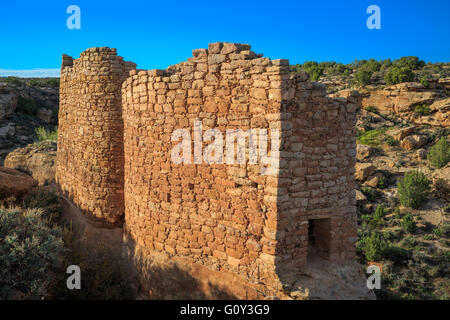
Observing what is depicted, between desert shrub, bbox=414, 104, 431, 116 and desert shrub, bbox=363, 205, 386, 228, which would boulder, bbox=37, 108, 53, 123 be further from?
desert shrub, bbox=414, 104, 431, 116

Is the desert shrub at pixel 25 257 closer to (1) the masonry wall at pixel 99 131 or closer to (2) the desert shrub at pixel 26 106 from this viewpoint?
(1) the masonry wall at pixel 99 131

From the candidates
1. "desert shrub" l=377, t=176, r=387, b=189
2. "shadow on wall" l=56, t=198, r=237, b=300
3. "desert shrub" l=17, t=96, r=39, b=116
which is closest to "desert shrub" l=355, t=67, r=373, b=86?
"desert shrub" l=377, t=176, r=387, b=189

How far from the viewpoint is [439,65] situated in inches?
1211

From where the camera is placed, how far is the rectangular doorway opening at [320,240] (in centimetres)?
487

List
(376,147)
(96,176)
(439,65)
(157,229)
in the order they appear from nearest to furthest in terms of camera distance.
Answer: (157,229) < (96,176) < (376,147) < (439,65)

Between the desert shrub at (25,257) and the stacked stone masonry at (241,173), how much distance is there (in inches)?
61.2

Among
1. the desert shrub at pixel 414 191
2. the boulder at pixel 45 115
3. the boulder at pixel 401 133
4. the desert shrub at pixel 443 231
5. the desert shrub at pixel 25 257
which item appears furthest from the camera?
the boulder at pixel 45 115

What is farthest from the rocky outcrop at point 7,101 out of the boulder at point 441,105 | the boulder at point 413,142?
the boulder at point 441,105

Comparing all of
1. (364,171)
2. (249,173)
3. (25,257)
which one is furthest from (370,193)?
(25,257)

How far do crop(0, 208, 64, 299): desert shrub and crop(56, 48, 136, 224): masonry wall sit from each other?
4.75ft

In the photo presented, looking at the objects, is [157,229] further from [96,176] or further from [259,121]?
[259,121]

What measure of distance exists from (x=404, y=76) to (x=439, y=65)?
10.7 m

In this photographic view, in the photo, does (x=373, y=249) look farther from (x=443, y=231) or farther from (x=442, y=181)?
(x=442, y=181)

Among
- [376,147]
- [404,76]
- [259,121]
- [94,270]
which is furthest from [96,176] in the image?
[404,76]
